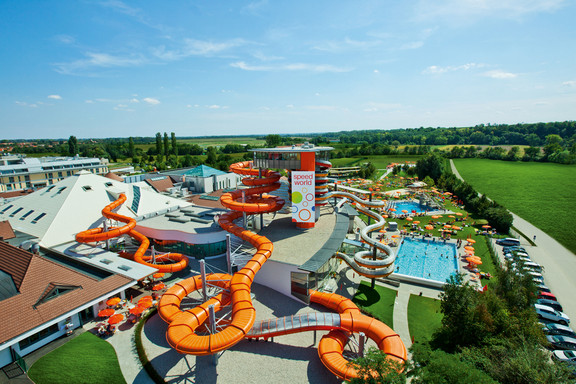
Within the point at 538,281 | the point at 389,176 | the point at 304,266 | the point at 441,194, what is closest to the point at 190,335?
the point at 304,266

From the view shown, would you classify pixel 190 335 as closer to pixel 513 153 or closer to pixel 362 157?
pixel 362 157

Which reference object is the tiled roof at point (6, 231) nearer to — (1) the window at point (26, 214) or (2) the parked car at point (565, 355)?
(1) the window at point (26, 214)

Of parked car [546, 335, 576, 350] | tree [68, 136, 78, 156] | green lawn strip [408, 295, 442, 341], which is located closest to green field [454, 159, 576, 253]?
parked car [546, 335, 576, 350]

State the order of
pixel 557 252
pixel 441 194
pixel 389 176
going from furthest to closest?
pixel 389 176, pixel 441 194, pixel 557 252

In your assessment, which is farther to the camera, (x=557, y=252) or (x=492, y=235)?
(x=492, y=235)

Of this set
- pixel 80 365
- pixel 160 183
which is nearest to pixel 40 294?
pixel 80 365

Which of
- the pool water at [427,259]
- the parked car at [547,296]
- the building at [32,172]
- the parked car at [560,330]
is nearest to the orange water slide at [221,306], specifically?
the pool water at [427,259]

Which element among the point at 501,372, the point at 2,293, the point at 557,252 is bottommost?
the point at 557,252
